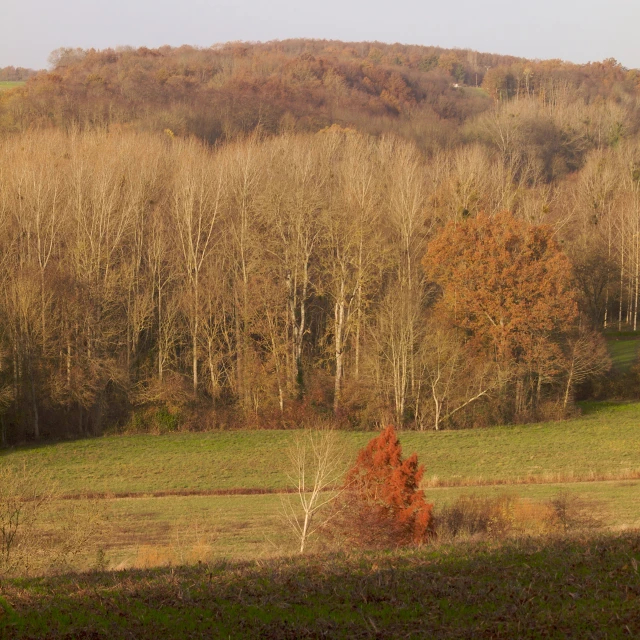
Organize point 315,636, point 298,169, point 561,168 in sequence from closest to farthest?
point 315,636, point 298,169, point 561,168

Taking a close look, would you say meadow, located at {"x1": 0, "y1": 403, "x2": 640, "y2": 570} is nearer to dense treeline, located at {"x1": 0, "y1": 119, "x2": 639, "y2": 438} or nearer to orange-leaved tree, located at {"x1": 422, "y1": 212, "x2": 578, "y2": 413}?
dense treeline, located at {"x1": 0, "y1": 119, "x2": 639, "y2": 438}

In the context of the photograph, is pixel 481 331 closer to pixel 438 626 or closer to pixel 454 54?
pixel 438 626

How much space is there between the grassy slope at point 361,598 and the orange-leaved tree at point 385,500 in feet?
17.3

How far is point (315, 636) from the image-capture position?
8.61 meters

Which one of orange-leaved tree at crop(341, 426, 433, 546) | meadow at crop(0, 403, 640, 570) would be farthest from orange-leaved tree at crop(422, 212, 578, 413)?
orange-leaved tree at crop(341, 426, 433, 546)

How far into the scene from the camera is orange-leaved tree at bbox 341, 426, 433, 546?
652 inches

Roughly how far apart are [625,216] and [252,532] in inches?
1943

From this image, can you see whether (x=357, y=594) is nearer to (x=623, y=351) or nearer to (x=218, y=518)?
(x=218, y=518)

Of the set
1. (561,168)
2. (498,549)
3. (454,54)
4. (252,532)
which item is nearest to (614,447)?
(252,532)

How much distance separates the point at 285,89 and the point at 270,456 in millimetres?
59136

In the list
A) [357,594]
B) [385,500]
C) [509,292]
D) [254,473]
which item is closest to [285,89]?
[509,292]

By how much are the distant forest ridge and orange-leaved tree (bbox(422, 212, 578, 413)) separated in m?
33.5

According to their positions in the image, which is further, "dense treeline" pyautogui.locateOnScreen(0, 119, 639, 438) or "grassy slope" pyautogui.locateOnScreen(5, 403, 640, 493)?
"dense treeline" pyautogui.locateOnScreen(0, 119, 639, 438)

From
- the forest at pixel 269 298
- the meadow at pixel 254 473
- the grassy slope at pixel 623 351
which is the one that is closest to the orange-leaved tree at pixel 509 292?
the forest at pixel 269 298
